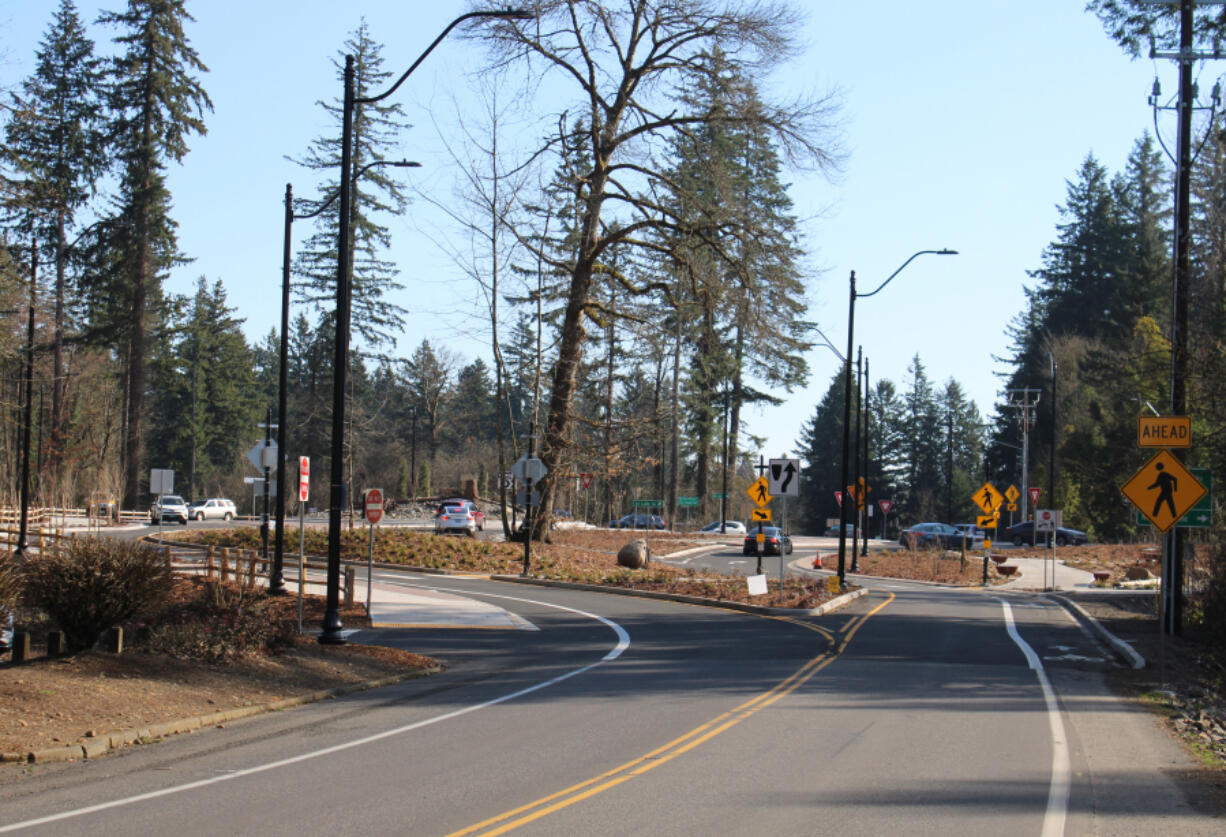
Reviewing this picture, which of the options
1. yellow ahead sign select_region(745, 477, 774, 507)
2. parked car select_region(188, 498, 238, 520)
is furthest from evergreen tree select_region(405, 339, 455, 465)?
yellow ahead sign select_region(745, 477, 774, 507)

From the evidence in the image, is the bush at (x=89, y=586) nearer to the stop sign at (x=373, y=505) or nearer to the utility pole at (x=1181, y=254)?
the stop sign at (x=373, y=505)

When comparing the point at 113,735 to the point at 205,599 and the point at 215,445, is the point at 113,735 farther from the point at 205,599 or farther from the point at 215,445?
the point at 215,445

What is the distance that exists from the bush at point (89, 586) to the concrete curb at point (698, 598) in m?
14.4

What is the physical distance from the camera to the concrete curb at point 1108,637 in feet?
55.9

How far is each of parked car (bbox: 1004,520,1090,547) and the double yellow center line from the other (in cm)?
5154

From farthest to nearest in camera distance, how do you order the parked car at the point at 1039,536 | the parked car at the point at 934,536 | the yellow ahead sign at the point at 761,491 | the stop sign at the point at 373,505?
the parked car at the point at 1039,536 → the parked car at the point at 934,536 → the yellow ahead sign at the point at 761,491 → the stop sign at the point at 373,505

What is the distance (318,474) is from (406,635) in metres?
64.3

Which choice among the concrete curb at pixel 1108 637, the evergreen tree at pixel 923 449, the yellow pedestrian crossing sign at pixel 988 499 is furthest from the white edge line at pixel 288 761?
the evergreen tree at pixel 923 449

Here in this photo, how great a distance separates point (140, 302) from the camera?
51219 mm

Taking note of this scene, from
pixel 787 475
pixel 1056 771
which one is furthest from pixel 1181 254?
pixel 1056 771

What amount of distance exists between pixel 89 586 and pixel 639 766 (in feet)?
26.5

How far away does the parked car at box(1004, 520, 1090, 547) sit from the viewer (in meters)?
62.7

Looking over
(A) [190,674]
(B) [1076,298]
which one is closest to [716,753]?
(A) [190,674]

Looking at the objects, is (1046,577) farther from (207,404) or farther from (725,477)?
(207,404)
